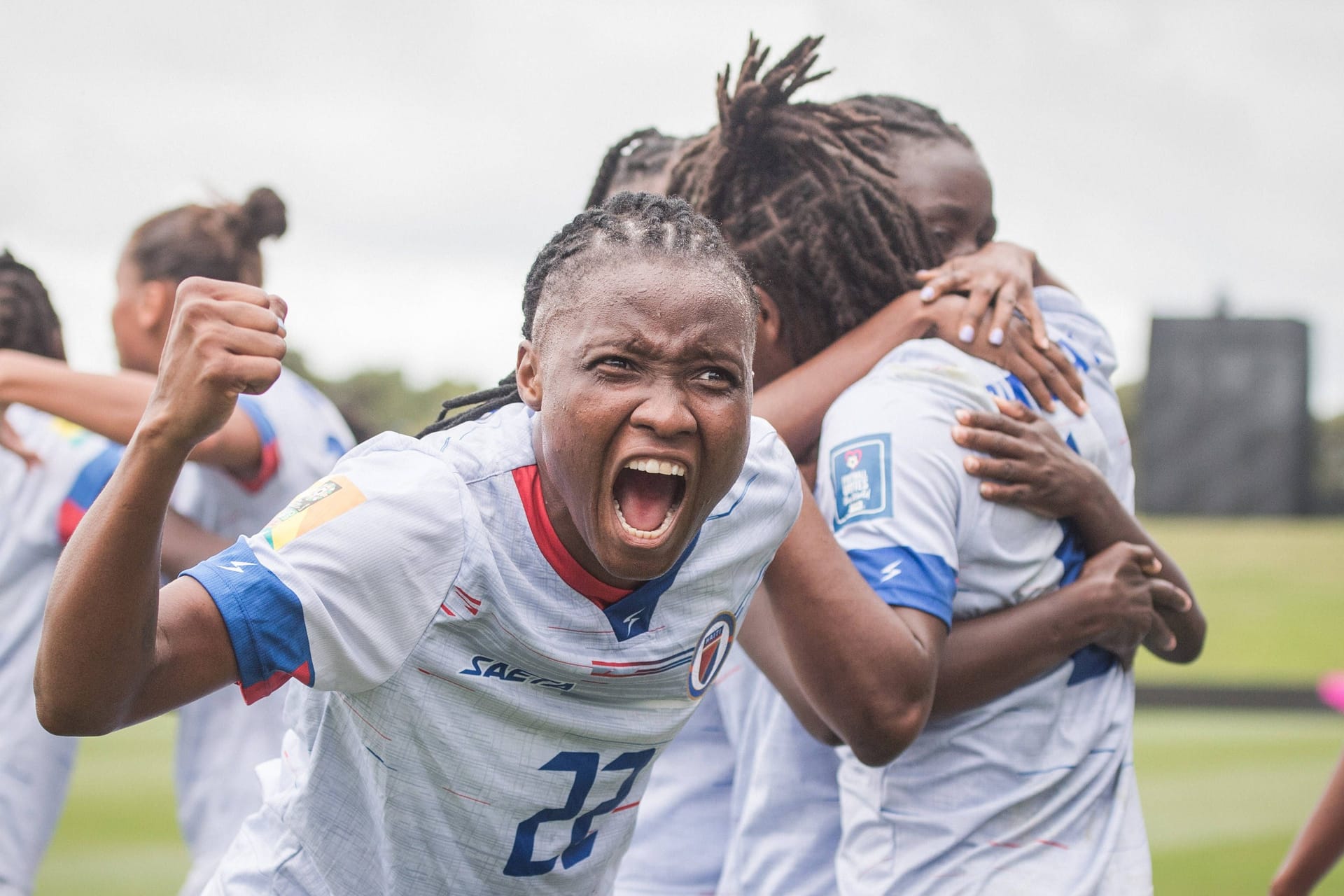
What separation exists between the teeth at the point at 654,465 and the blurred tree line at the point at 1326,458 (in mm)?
34116

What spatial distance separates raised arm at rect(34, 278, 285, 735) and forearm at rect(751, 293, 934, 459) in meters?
1.20

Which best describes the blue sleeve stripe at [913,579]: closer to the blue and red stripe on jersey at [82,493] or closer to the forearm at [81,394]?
the forearm at [81,394]

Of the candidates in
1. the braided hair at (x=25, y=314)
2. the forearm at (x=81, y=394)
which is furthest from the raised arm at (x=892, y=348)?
the braided hair at (x=25, y=314)

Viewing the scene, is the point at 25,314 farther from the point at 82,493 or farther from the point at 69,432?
the point at 82,493

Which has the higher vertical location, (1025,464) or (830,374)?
(830,374)

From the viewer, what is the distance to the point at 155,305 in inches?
164

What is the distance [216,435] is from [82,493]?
1.87 ft

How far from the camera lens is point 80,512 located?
12.0ft

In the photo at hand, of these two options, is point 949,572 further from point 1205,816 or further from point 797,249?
point 1205,816

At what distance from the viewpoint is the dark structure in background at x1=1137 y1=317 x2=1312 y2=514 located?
1312 inches

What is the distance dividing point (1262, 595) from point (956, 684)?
27.4 metres

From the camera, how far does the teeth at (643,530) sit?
6.33 ft

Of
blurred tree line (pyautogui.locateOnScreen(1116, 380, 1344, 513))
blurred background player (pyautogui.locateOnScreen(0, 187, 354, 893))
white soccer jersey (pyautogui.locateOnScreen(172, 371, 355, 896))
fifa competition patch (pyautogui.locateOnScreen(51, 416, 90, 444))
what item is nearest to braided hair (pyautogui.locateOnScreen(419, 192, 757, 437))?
blurred background player (pyautogui.locateOnScreen(0, 187, 354, 893))

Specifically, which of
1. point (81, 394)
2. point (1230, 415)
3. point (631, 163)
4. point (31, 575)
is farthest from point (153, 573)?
point (1230, 415)
